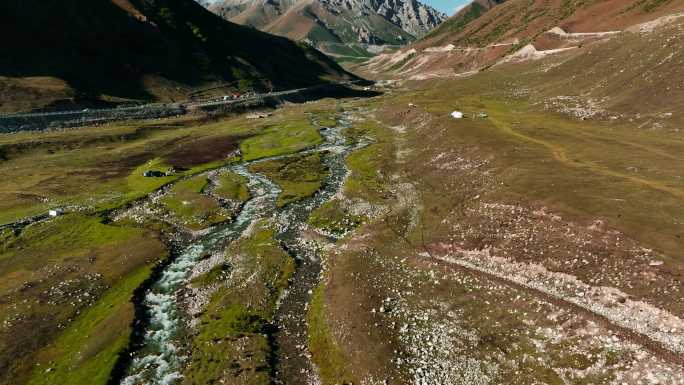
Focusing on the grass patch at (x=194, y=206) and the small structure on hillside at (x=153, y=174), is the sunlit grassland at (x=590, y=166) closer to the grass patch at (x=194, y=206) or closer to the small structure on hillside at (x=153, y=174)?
the grass patch at (x=194, y=206)

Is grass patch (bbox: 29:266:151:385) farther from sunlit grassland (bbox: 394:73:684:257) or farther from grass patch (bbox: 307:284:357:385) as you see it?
sunlit grassland (bbox: 394:73:684:257)

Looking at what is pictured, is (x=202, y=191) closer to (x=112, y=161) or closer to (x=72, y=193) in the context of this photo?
(x=72, y=193)

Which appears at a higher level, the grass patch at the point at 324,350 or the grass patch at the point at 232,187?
the grass patch at the point at 324,350

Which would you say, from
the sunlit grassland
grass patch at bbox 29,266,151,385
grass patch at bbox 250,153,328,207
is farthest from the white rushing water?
the sunlit grassland

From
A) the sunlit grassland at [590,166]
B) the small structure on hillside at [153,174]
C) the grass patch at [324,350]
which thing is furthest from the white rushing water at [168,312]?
the sunlit grassland at [590,166]

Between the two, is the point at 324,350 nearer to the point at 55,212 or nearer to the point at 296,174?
the point at 55,212
